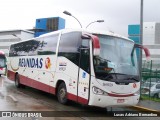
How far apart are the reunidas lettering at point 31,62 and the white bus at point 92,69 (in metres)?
1.38

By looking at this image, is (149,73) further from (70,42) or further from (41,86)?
(70,42)

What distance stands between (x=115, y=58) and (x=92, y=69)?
1062 mm

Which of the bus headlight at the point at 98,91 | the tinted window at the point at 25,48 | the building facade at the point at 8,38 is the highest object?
the tinted window at the point at 25,48

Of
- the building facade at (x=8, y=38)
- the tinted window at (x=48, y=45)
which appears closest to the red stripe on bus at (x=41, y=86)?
the tinted window at (x=48, y=45)

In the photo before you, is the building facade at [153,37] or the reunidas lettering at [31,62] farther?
the building facade at [153,37]

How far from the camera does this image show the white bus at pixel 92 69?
1155 centimetres

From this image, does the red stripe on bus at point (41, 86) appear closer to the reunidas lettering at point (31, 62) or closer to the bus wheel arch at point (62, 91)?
the bus wheel arch at point (62, 91)

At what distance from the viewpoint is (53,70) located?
1500 centimetres

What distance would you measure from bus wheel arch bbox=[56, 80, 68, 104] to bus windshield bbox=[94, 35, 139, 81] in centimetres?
265

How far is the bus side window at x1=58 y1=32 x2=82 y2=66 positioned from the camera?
1290 cm

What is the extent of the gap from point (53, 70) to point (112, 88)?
419cm

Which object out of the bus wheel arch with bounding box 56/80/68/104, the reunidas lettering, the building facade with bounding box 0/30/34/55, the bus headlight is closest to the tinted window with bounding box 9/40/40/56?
the reunidas lettering

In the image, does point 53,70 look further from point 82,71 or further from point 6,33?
point 6,33

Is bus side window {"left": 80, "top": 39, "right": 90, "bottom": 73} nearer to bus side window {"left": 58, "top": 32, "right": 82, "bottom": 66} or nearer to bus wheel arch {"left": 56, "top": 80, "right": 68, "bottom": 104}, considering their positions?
bus side window {"left": 58, "top": 32, "right": 82, "bottom": 66}
